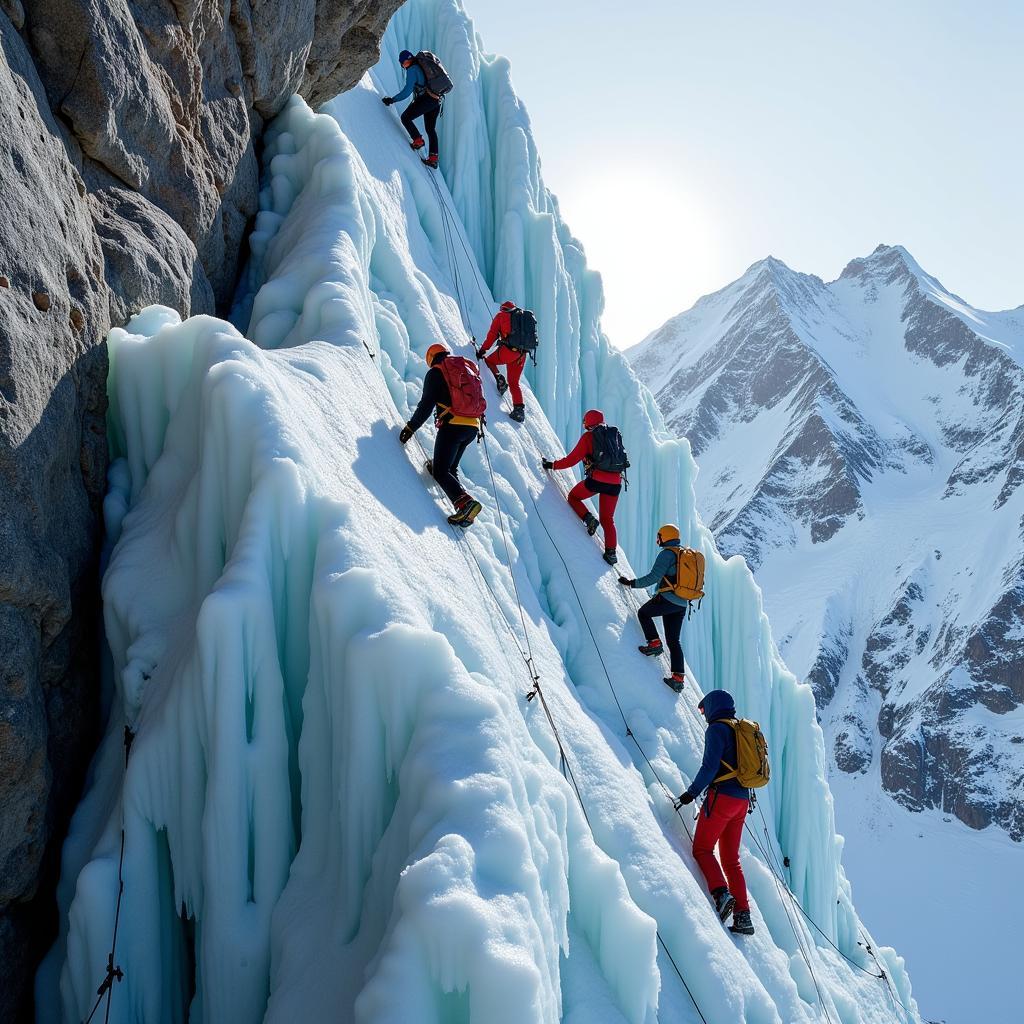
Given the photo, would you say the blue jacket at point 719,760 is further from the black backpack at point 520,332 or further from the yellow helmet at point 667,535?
the black backpack at point 520,332

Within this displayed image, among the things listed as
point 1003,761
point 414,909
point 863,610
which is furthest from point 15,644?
point 863,610

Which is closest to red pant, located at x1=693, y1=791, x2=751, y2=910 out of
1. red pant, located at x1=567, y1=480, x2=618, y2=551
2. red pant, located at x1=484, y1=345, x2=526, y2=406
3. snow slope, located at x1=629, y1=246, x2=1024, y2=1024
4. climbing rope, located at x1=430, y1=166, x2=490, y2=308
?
red pant, located at x1=567, y1=480, x2=618, y2=551

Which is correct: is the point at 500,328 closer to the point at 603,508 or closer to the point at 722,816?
the point at 603,508

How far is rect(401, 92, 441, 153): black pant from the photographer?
1204 cm

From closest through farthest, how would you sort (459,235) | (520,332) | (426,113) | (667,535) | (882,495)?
(667,535)
(520,332)
(426,113)
(459,235)
(882,495)

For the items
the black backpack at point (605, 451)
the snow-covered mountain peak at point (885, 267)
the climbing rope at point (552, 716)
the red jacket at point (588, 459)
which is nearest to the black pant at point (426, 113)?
the red jacket at point (588, 459)

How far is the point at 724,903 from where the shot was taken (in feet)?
20.3

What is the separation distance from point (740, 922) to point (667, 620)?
263cm

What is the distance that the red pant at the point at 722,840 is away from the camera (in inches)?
247

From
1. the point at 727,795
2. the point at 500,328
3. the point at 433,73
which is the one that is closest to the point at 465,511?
the point at 727,795

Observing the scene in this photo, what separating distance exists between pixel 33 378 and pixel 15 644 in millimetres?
1399

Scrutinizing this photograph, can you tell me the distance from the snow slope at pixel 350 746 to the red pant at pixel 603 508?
99cm

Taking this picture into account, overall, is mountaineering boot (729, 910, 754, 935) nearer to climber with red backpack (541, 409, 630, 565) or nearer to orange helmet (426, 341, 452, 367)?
climber with red backpack (541, 409, 630, 565)

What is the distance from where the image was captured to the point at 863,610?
8038 centimetres
